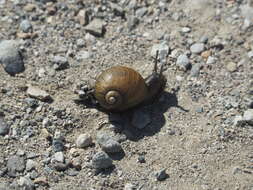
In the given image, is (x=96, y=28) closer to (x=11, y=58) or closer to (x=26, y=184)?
(x=11, y=58)

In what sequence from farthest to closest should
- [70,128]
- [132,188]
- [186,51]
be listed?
[186,51] < [70,128] < [132,188]

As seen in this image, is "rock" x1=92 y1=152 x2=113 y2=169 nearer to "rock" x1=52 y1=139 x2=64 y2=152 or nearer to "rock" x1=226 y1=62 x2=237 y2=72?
"rock" x1=52 y1=139 x2=64 y2=152

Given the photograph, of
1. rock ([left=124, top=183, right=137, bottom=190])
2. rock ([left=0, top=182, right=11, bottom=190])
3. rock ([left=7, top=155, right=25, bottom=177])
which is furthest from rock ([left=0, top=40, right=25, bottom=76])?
rock ([left=124, top=183, right=137, bottom=190])

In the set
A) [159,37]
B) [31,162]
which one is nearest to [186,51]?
[159,37]

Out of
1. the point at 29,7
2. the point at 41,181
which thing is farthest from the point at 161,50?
the point at 41,181

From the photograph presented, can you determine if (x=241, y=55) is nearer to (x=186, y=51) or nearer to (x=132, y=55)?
(x=186, y=51)

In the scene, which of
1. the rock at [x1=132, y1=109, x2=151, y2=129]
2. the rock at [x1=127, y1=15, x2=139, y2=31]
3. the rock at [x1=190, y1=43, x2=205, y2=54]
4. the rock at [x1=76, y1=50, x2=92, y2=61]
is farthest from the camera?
the rock at [x1=127, y1=15, x2=139, y2=31]
